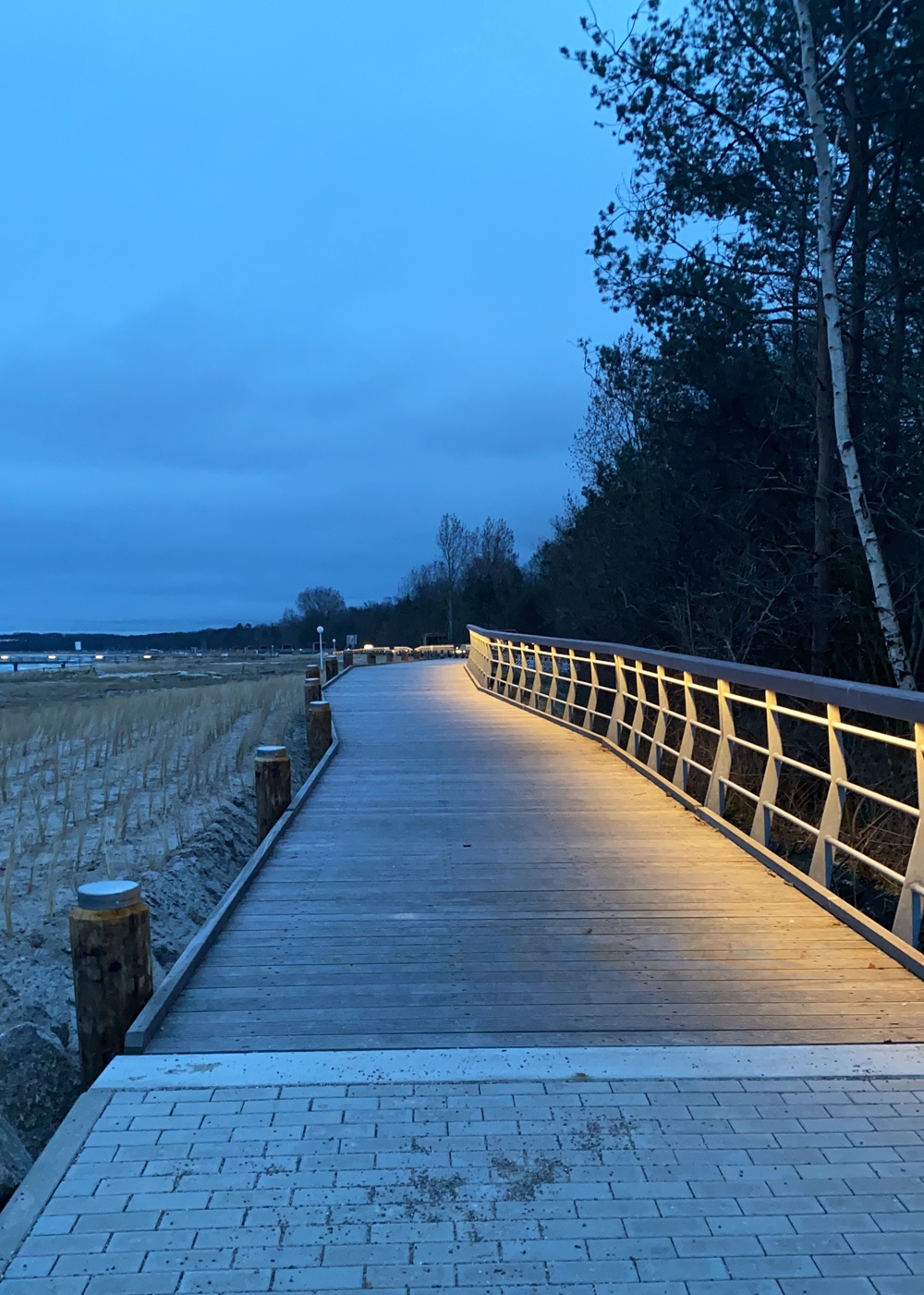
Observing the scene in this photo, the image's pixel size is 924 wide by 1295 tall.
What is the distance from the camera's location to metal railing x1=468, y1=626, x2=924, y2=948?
4.86 m

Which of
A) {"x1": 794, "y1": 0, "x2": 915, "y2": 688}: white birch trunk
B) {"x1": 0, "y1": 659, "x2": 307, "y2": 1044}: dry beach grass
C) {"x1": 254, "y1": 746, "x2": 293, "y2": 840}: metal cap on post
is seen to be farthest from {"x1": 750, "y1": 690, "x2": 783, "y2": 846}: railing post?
{"x1": 794, "y1": 0, "x2": 915, "y2": 688}: white birch trunk

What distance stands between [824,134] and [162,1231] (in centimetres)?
1335

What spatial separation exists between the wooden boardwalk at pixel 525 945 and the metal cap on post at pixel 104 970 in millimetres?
182

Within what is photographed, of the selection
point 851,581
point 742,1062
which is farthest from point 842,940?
point 851,581

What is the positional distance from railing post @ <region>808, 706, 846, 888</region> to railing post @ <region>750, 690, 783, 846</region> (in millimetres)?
623

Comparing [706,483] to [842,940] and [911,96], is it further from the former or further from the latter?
[842,940]

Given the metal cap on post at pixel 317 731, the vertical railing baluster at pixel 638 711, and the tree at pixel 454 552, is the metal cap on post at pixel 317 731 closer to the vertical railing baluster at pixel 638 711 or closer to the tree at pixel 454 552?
the vertical railing baluster at pixel 638 711

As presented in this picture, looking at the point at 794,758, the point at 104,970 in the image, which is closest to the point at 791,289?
the point at 794,758

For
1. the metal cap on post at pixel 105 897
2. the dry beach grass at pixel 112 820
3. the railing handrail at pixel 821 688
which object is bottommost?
the dry beach grass at pixel 112 820

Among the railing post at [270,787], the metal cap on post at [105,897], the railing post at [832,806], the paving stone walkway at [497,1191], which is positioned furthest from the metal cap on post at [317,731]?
the paving stone walkway at [497,1191]

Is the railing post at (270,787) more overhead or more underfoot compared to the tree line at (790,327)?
more underfoot

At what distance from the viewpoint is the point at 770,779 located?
647 centimetres

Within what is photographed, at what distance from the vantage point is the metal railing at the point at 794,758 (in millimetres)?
4864

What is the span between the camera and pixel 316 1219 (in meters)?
2.62
